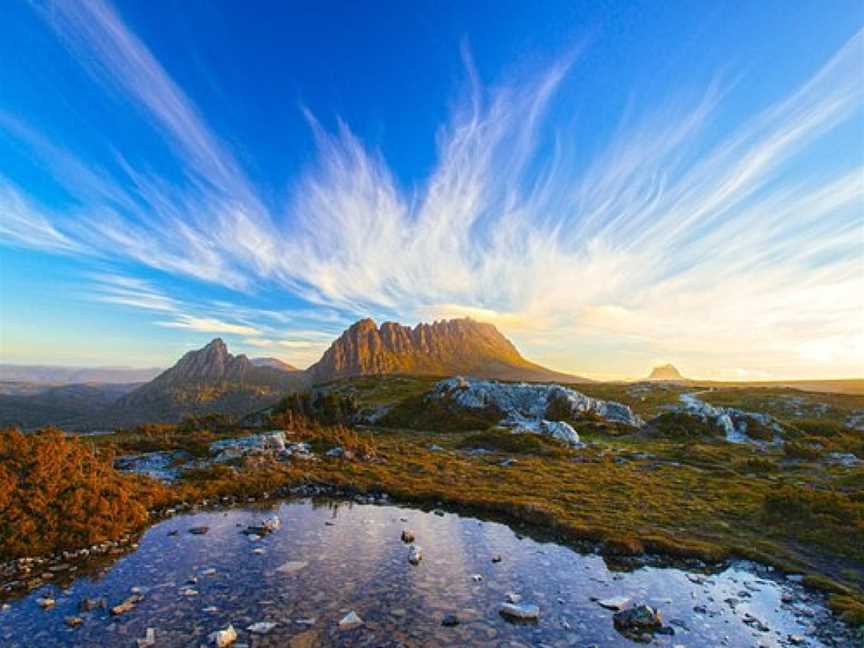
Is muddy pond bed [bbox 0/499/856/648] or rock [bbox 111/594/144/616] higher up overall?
rock [bbox 111/594/144/616]

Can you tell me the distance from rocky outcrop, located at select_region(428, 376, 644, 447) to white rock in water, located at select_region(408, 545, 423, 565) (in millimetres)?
49731

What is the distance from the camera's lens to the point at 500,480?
2944 centimetres

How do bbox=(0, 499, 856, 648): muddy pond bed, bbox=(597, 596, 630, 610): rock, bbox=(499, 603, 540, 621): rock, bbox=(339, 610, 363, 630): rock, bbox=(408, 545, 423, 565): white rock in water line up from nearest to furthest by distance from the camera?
bbox=(0, 499, 856, 648): muddy pond bed
bbox=(339, 610, 363, 630): rock
bbox=(499, 603, 540, 621): rock
bbox=(597, 596, 630, 610): rock
bbox=(408, 545, 423, 565): white rock in water

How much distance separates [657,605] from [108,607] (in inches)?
583

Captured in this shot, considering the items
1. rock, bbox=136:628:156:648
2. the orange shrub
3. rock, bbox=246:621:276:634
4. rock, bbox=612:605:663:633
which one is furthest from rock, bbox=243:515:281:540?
rock, bbox=612:605:663:633

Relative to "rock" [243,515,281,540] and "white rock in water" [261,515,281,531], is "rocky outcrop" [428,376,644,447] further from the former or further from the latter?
"rock" [243,515,281,540]

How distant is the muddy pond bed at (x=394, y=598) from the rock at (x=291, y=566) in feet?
0.11

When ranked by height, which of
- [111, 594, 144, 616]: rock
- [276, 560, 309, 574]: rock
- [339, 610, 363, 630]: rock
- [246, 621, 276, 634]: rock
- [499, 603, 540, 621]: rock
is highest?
[111, 594, 144, 616]: rock

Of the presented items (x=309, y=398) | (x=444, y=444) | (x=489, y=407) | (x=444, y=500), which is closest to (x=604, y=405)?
(x=489, y=407)

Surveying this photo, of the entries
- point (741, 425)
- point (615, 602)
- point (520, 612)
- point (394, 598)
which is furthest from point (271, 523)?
point (741, 425)

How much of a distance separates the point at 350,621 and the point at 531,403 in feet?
207

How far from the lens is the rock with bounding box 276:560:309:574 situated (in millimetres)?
14734

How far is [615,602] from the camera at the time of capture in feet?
43.8

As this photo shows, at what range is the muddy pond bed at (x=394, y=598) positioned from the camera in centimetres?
1122
